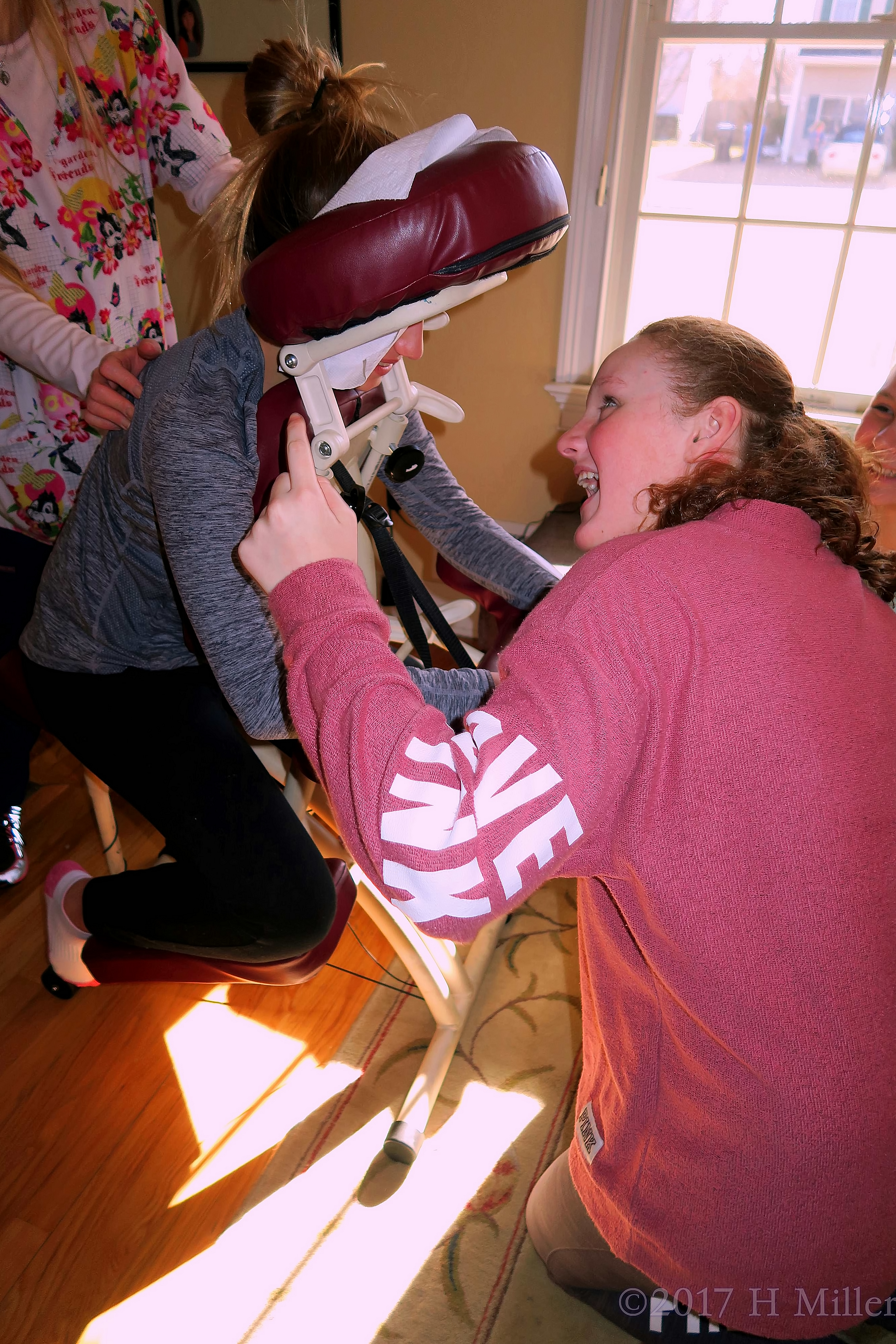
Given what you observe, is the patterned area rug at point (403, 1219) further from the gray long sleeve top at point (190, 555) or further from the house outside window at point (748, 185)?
the house outside window at point (748, 185)

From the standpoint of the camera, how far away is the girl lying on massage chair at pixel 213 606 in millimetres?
939

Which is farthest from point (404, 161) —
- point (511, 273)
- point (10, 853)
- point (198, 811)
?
point (511, 273)

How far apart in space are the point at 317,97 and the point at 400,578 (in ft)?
1.70

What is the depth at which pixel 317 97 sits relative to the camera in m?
0.95

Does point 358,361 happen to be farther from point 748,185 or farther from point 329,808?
point 748,185

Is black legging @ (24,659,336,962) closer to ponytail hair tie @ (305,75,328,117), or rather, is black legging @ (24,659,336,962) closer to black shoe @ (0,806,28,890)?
black shoe @ (0,806,28,890)

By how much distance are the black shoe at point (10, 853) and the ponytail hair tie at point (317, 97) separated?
1.41 meters

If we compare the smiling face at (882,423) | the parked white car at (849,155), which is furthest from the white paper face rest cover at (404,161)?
the parked white car at (849,155)

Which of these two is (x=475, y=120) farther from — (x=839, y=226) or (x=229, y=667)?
(x=229, y=667)

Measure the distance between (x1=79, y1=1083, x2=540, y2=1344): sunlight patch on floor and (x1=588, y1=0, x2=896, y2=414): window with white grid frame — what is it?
1.91 metres

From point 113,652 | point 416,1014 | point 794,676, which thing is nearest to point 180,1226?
point 416,1014

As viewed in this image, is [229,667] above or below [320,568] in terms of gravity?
below

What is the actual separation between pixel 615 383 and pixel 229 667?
50 centimetres

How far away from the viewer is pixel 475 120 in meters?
2.15
